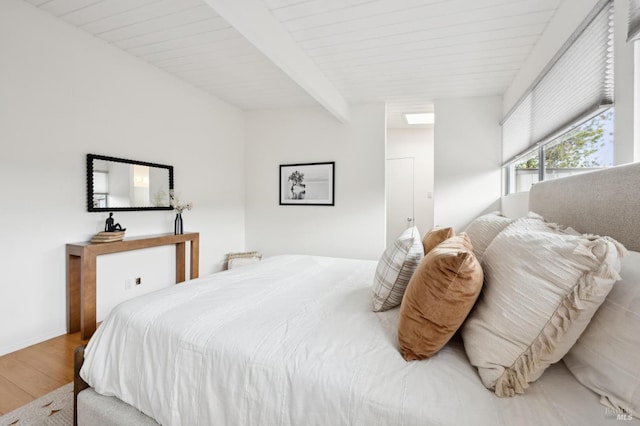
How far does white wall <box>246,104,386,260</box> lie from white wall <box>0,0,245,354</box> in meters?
1.32

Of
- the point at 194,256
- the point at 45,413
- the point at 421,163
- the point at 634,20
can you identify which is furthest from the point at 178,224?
the point at 421,163

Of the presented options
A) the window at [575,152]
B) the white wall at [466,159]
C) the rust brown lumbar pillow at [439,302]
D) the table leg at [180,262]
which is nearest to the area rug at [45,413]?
the rust brown lumbar pillow at [439,302]

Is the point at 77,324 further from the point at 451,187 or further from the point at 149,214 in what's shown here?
the point at 451,187

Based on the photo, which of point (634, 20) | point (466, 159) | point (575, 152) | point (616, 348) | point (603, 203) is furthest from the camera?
point (466, 159)

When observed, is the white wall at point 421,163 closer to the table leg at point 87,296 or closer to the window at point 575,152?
the window at point 575,152

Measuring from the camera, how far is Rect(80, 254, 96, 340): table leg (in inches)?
94.7

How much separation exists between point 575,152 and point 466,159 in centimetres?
191

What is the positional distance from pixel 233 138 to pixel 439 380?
4385mm

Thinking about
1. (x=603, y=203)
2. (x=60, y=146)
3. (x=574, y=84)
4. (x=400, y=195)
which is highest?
(x=574, y=84)

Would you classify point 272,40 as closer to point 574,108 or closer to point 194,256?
point 574,108

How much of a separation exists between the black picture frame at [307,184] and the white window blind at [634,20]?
3252 mm

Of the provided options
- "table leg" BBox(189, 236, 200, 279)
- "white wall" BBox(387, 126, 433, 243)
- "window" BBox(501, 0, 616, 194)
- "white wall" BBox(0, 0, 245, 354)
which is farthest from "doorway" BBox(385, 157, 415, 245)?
"white wall" BBox(0, 0, 245, 354)

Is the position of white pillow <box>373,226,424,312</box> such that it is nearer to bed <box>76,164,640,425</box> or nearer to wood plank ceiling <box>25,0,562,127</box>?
bed <box>76,164,640,425</box>

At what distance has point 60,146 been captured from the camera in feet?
8.16
